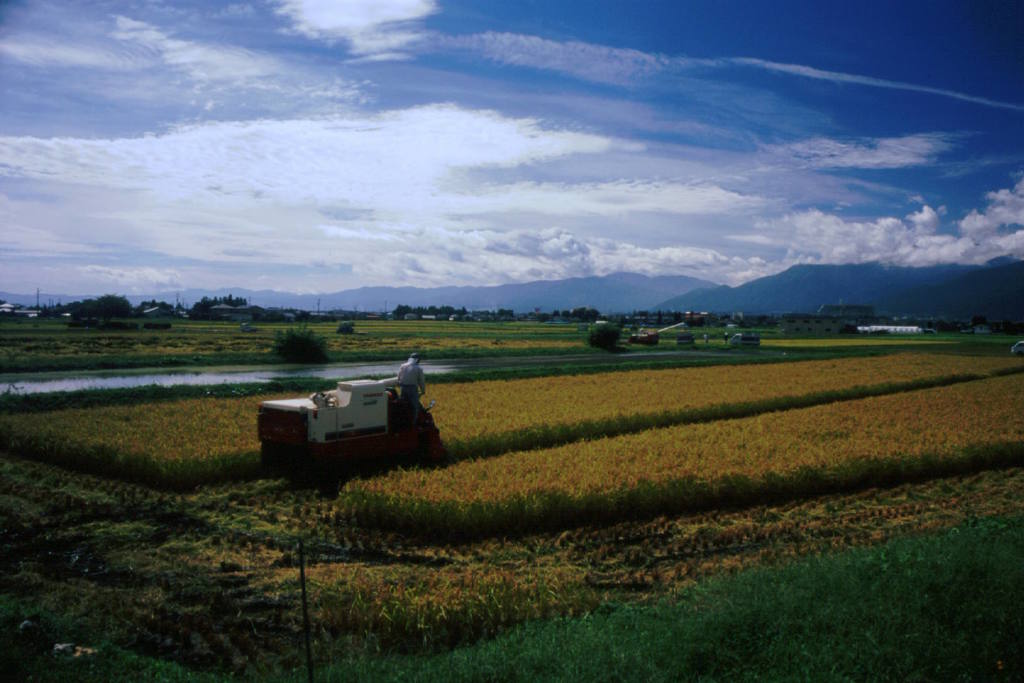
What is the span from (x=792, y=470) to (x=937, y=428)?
7.63 metres

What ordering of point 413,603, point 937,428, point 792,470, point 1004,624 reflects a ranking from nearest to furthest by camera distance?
1. point 1004,624
2. point 413,603
3. point 792,470
4. point 937,428

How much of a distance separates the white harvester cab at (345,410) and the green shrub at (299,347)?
32.9 m

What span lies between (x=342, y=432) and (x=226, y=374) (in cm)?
2631

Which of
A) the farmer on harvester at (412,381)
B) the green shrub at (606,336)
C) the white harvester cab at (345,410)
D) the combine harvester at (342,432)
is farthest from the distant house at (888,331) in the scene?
the white harvester cab at (345,410)

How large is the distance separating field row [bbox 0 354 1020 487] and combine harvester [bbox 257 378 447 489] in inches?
59.7

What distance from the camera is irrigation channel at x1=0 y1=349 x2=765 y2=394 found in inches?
1198

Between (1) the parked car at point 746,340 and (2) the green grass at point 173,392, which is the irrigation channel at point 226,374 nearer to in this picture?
(2) the green grass at point 173,392

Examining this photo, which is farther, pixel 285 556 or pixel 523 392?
pixel 523 392

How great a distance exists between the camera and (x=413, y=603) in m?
7.66

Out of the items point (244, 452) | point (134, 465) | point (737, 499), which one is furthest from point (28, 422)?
point (737, 499)

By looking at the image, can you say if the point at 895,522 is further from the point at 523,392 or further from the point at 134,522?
the point at 523,392

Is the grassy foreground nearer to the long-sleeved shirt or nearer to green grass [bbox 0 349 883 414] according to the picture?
the long-sleeved shirt

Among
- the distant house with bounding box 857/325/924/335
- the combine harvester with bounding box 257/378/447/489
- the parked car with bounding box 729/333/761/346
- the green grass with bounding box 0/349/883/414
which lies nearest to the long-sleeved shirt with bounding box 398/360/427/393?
the combine harvester with bounding box 257/378/447/489

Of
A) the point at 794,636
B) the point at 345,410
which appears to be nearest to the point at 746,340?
the point at 345,410
